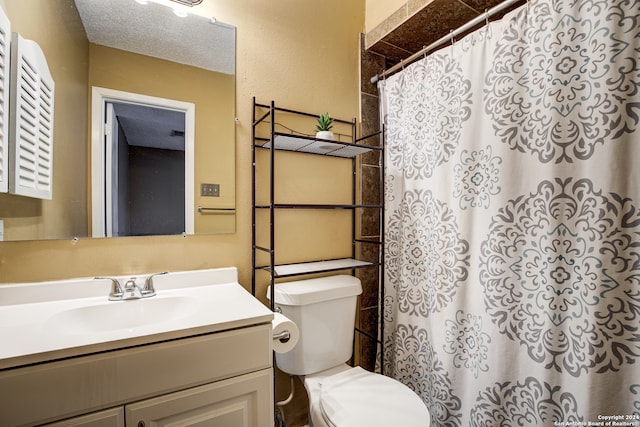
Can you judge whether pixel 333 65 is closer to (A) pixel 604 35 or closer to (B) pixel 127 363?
(A) pixel 604 35

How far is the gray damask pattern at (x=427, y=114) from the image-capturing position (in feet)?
4.06

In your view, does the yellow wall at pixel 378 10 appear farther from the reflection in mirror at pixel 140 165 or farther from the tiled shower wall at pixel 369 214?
the reflection in mirror at pixel 140 165

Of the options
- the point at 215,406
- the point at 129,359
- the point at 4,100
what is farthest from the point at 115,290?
the point at 4,100

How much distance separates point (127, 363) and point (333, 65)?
1.60 meters

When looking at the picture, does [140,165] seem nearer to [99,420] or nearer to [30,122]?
[30,122]

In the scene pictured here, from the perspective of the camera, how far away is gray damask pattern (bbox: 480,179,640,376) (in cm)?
81

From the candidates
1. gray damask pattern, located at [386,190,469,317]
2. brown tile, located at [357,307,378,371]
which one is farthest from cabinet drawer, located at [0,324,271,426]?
brown tile, located at [357,307,378,371]

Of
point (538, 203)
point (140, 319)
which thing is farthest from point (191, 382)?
point (538, 203)

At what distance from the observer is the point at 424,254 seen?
53.7 inches

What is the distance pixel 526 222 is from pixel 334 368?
3.37 ft

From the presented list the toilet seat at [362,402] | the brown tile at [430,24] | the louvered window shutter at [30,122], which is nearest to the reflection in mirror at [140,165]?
the louvered window shutter at [30,122]

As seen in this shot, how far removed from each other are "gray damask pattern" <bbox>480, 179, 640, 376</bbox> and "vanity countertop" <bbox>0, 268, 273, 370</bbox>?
33.9 inches

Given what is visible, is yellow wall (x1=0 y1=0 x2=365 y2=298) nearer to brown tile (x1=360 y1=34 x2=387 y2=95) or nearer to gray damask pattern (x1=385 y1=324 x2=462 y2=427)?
brown tile (x1=360 y1=34 x2=387 y2=95)

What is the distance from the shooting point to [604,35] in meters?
0.83
